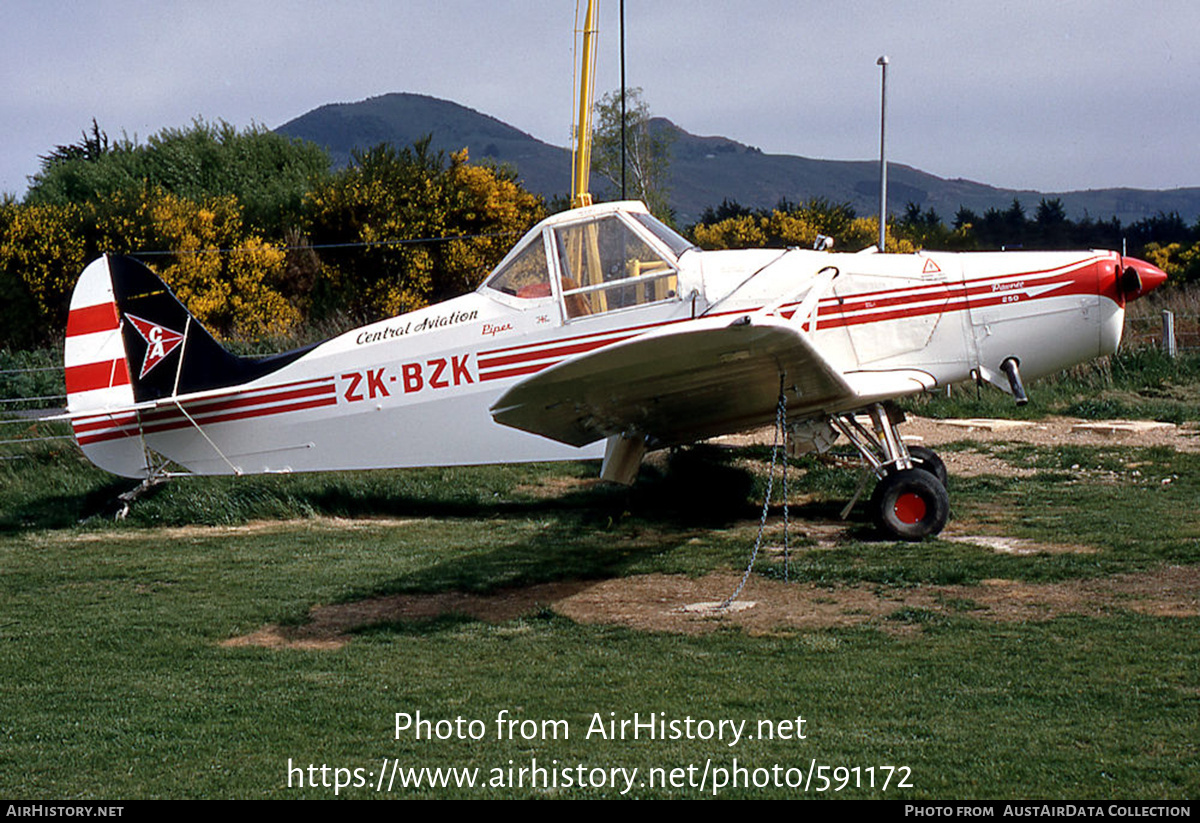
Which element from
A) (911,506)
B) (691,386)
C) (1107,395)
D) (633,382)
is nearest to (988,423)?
(1107,395)

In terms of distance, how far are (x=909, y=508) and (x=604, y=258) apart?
3.11 metres

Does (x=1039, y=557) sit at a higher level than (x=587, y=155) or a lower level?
lower

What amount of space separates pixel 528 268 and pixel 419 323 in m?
1.12

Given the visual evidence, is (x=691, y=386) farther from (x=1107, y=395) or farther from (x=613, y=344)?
(x=1107, y=395)

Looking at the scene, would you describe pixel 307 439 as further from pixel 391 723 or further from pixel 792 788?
pixel 792 788

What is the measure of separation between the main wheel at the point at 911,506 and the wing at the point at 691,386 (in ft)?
2.27

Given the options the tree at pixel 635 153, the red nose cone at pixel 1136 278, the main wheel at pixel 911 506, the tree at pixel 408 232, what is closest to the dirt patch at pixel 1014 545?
the main wheel at pixel 911 506

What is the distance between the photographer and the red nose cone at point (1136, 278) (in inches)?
320

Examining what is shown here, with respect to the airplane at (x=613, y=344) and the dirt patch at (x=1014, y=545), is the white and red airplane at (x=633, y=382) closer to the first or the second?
the airplane at (x=613, y=344)

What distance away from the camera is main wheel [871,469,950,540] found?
26.5 ft

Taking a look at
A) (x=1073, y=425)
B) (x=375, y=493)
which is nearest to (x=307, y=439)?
(x=375, y=493)

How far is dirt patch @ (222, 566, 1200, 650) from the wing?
1.23 m

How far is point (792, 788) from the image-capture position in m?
3.73

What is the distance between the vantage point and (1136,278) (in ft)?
26.6
